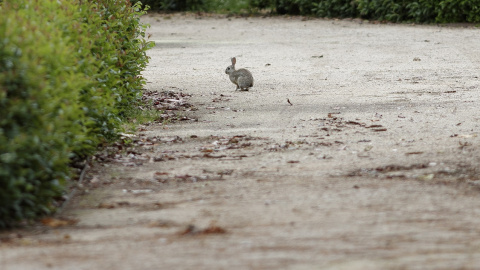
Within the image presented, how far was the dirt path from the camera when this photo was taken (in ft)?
16.4

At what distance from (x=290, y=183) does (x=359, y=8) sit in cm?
2252

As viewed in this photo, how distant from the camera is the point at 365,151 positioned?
330 inches

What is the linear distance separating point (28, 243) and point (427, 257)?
2531 mm

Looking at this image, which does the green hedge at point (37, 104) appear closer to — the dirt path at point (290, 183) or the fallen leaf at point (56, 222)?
the fallen leaf at point (56, 222)

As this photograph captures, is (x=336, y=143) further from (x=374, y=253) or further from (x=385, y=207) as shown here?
(x=374, y=253)

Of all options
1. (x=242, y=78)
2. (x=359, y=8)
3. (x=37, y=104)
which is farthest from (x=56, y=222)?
(x=359, y=8)

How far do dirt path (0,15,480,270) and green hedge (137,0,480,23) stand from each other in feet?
36.0

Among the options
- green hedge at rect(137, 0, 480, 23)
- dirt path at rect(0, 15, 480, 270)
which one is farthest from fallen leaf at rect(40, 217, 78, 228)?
green hedge at rect(137, 0, 480, 23)

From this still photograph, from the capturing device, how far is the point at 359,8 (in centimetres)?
2872

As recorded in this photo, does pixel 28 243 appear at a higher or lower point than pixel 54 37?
lower

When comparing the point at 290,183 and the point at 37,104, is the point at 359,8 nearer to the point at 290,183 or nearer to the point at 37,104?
the point at 290,183

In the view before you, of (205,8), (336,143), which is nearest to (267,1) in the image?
(205,8)

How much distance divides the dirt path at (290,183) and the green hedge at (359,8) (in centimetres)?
1097

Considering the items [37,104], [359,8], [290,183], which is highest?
[37,104]
